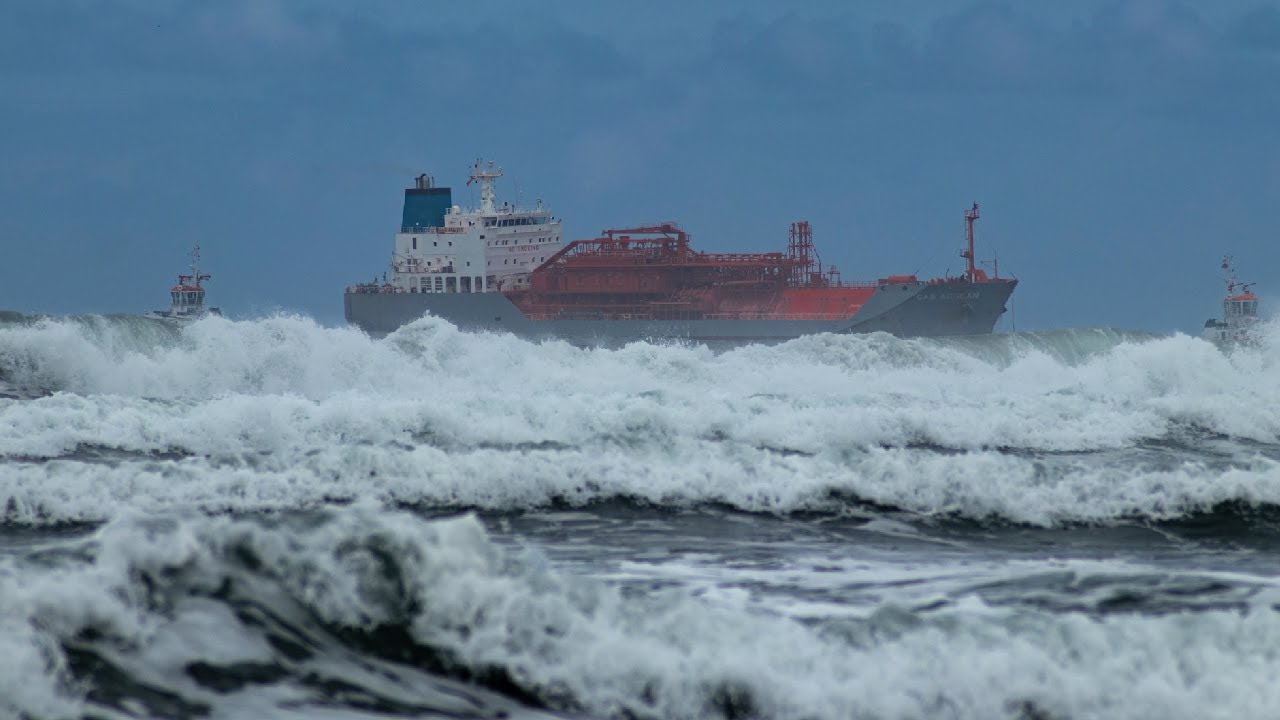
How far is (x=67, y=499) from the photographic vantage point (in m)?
12.0

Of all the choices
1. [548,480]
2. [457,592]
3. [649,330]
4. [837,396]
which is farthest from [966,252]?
[457,592]

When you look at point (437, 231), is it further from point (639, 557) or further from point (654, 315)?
point (639, 557)

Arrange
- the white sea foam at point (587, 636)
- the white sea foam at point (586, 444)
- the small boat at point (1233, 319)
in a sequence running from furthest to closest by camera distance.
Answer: the small boat at point (1233, 319) → the white sea foam at point (586, 444) → the white sea foam at point (587, 636)

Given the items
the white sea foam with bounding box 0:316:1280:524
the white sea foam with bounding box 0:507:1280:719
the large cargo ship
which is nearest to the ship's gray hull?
the large cargo ship

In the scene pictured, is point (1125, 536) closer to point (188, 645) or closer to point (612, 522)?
point (612, 522)

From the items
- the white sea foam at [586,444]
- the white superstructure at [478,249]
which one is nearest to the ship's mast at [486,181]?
the white superstructure at [478,249]

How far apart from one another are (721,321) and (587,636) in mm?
44331

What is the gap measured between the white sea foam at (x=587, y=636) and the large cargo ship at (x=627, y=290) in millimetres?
42069

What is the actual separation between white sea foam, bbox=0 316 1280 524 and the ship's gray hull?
63.7 feet

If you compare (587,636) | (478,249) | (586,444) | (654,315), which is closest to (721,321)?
(654,315)

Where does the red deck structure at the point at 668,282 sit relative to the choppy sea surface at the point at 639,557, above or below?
above

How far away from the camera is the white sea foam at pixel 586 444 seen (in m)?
12.7

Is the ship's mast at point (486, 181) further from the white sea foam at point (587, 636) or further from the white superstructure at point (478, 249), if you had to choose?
the white sea foam at point (587, 636)

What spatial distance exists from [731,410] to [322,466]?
651 cm
